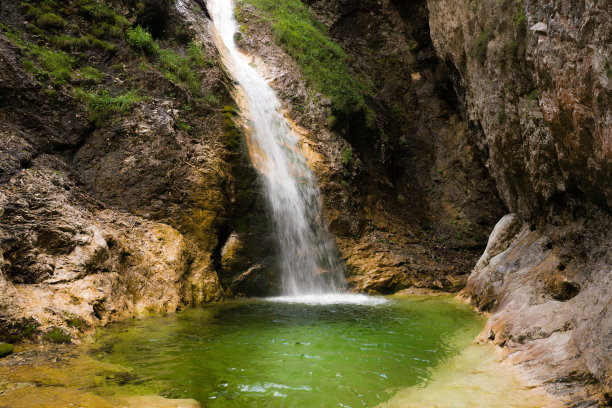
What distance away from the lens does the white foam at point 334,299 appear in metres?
9.32

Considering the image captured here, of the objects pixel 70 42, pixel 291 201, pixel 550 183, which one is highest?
pixel 70 42

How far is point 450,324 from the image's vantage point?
694 centimetres

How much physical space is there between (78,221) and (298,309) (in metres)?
4.65

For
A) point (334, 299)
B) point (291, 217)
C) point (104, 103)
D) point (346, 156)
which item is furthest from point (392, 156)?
point (104, 103)

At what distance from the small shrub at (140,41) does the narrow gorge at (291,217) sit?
0.14 meters

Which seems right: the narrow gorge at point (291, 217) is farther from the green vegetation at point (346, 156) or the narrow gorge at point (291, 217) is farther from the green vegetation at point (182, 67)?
the green vegetation at point (346, 156)

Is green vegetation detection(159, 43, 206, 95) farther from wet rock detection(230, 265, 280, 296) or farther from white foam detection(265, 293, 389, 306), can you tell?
white foam detection(265, 293, 389, 306)

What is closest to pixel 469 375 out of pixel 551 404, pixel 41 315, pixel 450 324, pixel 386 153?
pixel 551 404

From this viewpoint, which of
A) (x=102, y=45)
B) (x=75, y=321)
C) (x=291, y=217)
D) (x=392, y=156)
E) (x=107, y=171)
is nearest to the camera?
(x=75, y=321)

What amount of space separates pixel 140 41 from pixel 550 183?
1153 centimetres

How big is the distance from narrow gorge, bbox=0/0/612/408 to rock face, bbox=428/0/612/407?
41 mm

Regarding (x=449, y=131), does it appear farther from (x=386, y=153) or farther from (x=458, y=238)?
(x=458, y=238)

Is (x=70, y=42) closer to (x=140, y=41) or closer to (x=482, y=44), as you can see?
(x=140, y=41)

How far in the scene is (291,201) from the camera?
1183cm
